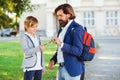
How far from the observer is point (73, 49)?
230 inches

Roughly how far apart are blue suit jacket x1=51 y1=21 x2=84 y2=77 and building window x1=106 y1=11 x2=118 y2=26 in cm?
4992

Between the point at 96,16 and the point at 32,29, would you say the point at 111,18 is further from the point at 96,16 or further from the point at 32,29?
the point at 32,29

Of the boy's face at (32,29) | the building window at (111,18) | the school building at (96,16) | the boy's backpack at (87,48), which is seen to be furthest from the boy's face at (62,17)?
the building window at (111,18)

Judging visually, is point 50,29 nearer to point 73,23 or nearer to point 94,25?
point 94,25

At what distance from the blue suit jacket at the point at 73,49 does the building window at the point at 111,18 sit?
49.9m

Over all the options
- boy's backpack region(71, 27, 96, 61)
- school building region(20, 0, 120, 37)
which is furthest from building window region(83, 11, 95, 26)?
boy's backpack region(71, 27, 96, 61)

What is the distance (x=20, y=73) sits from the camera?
509 inches

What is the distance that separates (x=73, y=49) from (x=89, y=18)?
50.8 metres

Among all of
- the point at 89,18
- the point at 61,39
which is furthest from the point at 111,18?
the point at 61,39

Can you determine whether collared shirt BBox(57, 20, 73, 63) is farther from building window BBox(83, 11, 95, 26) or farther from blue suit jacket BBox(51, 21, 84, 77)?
building window BBox(83, 11, 95, 26)

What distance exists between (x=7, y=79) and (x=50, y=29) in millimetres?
45641

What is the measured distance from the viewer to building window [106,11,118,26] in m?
55.6

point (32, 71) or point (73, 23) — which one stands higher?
point (73, 23)

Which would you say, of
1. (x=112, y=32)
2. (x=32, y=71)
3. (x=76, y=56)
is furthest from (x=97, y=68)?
(x=112, y=32)
